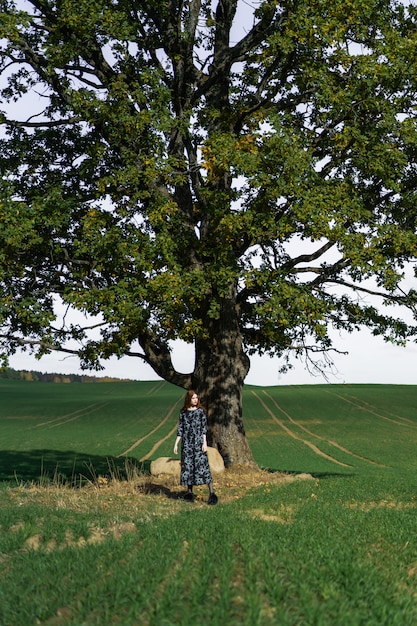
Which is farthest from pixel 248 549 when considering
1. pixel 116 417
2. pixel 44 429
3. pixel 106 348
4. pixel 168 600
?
pixel 116 417

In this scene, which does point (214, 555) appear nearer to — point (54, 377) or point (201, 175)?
point (201, 175)

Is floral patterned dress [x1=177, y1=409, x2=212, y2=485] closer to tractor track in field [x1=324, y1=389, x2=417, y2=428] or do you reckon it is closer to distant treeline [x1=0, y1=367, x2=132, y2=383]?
tractor track in field [x1=324, y1=389, x2=417, y2=428]

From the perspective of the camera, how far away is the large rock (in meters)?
19.5

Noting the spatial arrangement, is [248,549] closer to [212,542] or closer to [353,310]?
[212,542]

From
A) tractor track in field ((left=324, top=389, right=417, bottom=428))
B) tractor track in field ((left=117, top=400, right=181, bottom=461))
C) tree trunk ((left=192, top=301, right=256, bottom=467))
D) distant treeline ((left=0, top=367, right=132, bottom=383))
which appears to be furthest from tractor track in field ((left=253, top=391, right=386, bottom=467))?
distant treeline ((left=0, top=367, right=132, bottom=383))

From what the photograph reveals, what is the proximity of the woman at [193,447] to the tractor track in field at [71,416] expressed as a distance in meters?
33.8

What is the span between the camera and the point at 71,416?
5559 cm

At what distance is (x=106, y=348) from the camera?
18.8 m

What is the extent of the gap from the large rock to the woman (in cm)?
384

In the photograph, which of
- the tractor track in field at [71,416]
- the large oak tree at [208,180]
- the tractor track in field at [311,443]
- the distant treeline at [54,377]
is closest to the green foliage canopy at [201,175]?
the large oak tree at [208,180]

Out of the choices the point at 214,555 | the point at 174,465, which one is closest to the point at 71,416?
the point at 174,465

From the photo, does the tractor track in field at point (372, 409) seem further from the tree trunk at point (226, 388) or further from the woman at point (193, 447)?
the woman at point (193, 447)

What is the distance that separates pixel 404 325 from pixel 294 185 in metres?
6.66

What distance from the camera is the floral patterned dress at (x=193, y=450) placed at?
1546cm
